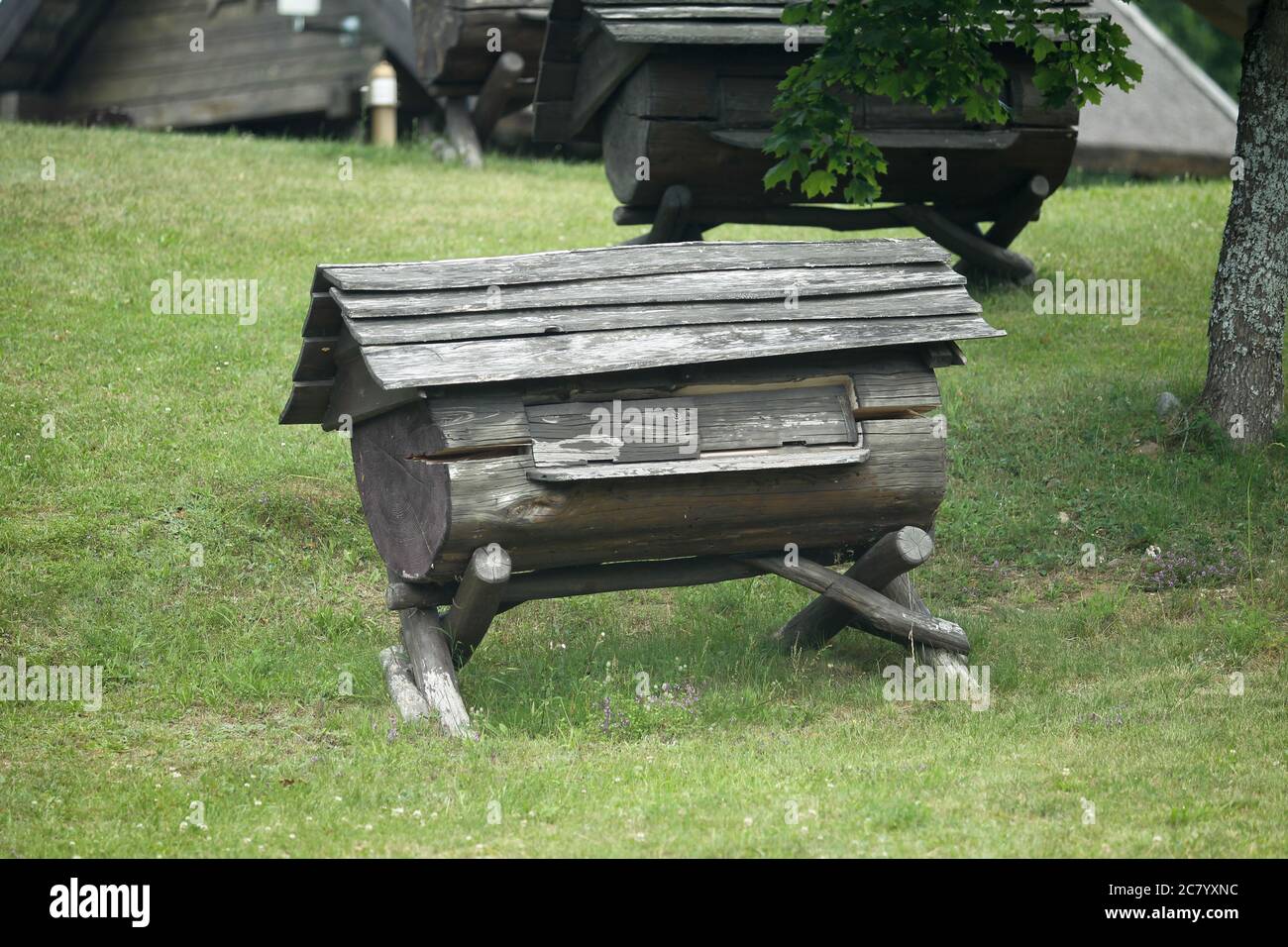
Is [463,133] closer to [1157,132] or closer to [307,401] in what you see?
[307,401]

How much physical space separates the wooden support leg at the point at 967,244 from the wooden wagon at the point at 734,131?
1cm

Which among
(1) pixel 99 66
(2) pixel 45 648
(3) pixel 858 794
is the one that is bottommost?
(2) pixel 45 648

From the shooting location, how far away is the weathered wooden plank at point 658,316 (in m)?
5.97

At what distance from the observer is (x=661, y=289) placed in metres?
6.43

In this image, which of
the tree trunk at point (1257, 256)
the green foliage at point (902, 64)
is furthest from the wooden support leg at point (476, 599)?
the tree trunk at point (1257, 256)

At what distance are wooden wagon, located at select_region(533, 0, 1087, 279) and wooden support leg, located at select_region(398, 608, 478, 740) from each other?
494 cm

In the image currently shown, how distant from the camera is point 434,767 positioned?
5.88m

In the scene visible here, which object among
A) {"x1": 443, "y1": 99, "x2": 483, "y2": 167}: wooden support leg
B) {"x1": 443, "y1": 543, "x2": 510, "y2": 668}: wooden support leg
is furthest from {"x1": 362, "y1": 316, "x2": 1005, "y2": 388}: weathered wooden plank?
{"x1": 443, "y1": 99, "x2": 483, "y2": 167}: wooden support leg

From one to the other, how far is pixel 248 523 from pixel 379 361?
9.87ft

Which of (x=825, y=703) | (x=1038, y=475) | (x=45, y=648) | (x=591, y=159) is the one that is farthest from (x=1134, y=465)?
(x=591, y=159)

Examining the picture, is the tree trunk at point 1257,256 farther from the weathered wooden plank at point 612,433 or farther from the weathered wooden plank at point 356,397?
the weathered wooden plank at point 356,397

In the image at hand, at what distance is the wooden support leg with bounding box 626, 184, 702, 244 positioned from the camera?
428 inches

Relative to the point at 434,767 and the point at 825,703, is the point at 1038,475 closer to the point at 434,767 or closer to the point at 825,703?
the point at 825,703

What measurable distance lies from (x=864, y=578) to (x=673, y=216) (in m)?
4.78
